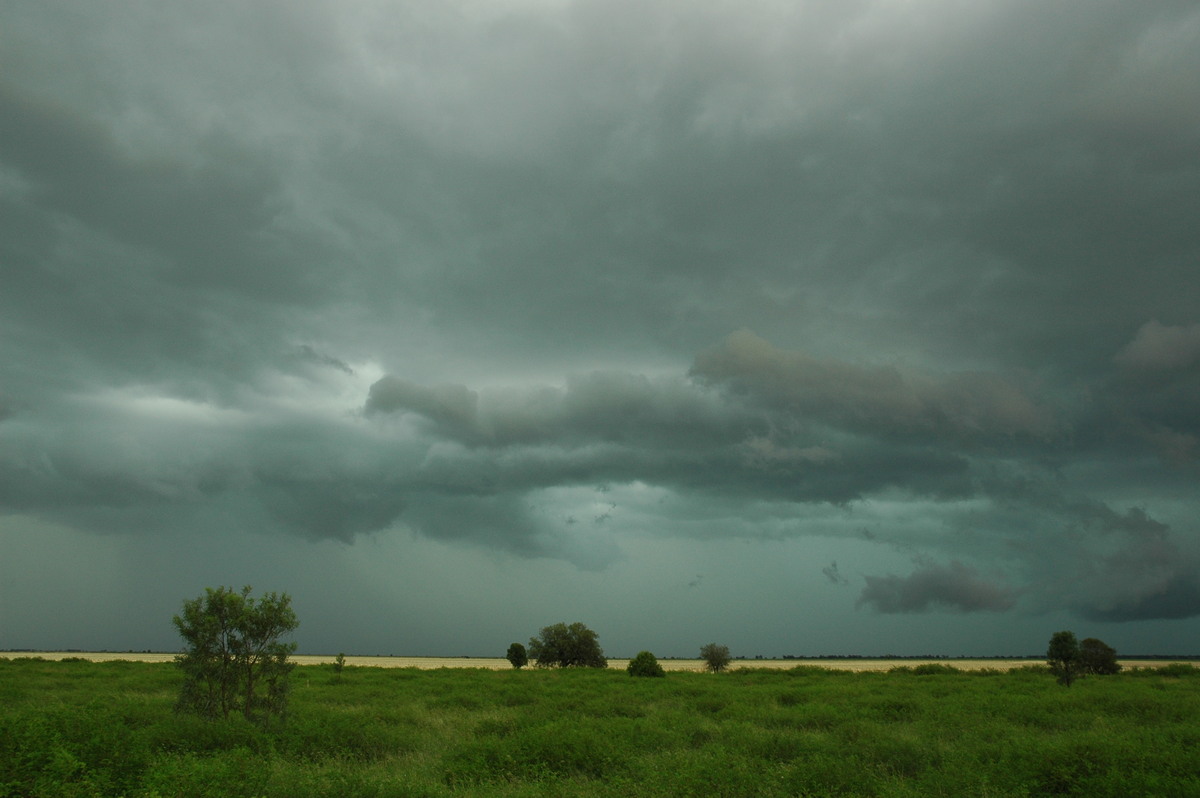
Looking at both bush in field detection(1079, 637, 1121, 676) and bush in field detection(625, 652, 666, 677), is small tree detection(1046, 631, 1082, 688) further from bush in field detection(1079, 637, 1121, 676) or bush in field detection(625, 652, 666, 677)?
bush in field detection(625, 652, 666, 677)

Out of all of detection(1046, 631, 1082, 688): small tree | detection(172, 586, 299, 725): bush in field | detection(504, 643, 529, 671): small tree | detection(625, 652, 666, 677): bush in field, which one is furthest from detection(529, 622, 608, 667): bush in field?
detection(172, 586, 299, 725): bush in field

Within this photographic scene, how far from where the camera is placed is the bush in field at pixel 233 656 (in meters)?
22.5

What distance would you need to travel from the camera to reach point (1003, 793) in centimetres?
1577

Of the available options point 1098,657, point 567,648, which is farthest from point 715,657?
point 1098,657

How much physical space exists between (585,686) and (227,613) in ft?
101

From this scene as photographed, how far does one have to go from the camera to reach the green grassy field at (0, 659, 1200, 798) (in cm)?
1523

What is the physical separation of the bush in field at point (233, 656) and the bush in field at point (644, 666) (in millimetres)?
47405

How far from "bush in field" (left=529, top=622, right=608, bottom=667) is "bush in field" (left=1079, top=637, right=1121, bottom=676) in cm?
5259

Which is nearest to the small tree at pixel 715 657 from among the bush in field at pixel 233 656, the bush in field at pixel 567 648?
the bush in field at pixel 567 648

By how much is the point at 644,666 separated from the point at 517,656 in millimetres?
28510

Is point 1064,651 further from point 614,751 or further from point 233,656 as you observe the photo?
point 233,656

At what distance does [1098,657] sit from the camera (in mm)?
72562

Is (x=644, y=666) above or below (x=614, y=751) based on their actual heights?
below

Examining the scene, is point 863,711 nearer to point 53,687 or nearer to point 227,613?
point 227,613
